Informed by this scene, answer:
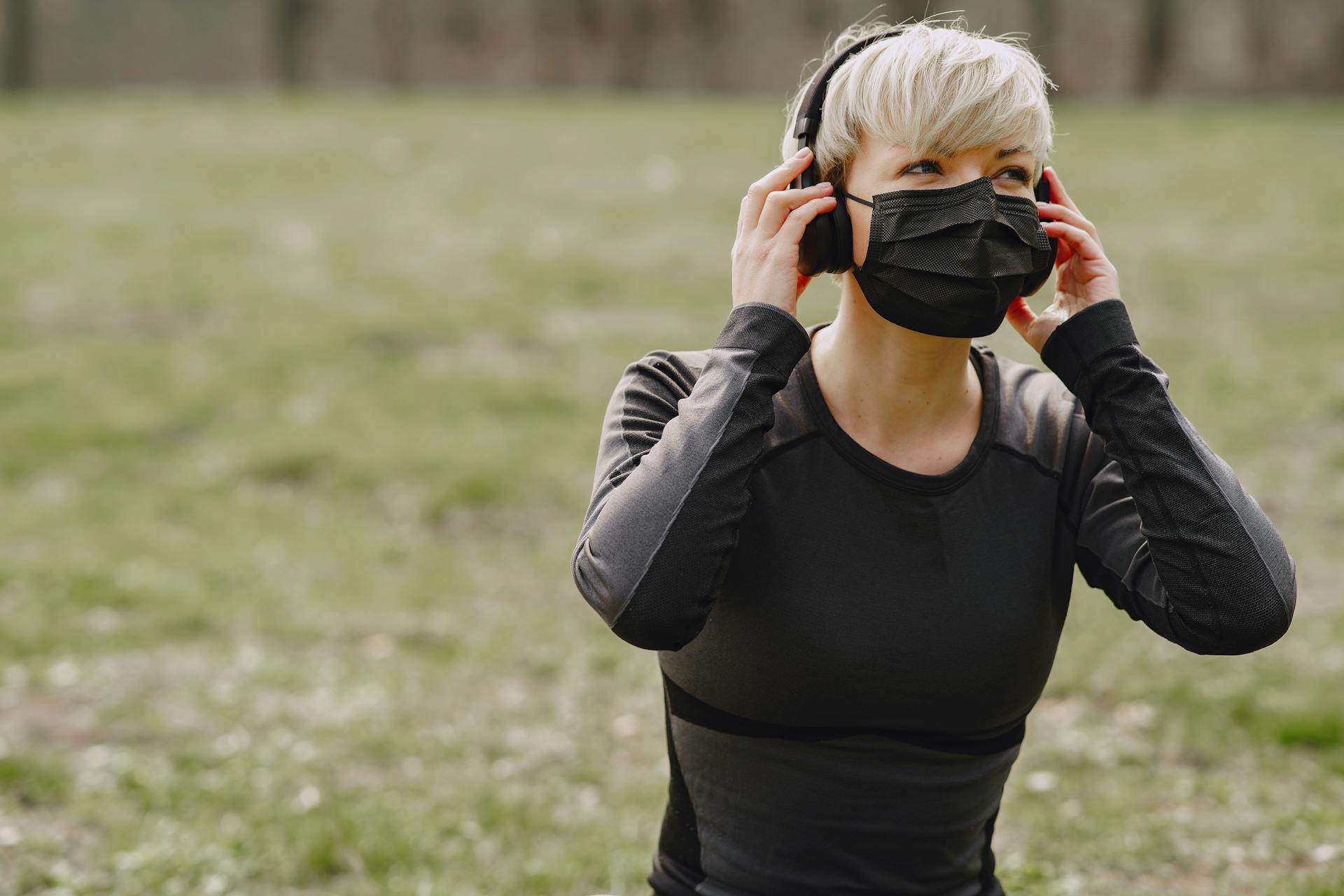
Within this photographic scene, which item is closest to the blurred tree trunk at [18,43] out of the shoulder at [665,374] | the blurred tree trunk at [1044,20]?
the blurred tree trunk at [1044,20]

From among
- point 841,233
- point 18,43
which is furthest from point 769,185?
point 18,43

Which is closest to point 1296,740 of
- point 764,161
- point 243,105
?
point 764,161

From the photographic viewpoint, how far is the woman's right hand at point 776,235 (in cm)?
221

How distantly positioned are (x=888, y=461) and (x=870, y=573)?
20cm

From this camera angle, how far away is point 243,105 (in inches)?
727

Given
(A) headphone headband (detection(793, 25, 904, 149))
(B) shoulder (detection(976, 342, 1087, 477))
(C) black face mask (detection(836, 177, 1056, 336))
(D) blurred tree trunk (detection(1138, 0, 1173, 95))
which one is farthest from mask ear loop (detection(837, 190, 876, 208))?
(D) blurred tree trunk (detection(1138, 0, 1173, 95))

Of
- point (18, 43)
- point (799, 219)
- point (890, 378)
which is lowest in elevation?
point (18, 43)

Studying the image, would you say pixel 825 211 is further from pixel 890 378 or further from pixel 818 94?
pixel 890 378

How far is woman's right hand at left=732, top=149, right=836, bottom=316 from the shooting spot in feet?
7.27

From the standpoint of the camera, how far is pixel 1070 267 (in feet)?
7.78

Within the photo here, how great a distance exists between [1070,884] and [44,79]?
20.7 meters

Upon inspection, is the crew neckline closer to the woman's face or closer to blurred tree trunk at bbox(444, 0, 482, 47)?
the woman's face

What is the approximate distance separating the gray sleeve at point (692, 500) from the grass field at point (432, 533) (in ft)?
6.18

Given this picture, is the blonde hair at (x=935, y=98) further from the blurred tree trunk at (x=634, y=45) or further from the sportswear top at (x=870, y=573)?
the blurred tree trunk at (x=634, y=45)
